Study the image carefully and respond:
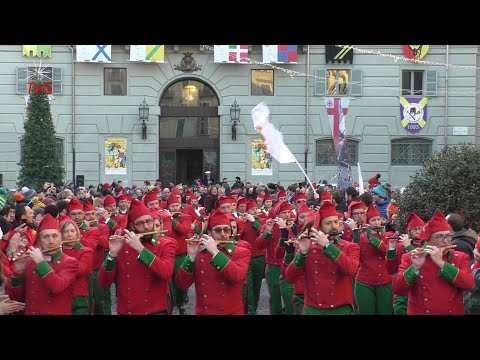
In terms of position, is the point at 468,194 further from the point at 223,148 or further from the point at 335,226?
the point at 223,148

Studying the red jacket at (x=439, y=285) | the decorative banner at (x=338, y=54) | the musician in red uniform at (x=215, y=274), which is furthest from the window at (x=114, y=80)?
the red jacket at (x=439, y=285)

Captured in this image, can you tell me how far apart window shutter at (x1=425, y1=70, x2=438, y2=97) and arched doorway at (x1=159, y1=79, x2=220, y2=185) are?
941 centimetres

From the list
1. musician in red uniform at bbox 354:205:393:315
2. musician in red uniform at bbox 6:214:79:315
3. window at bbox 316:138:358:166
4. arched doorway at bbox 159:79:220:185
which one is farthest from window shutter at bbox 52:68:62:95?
musician in red uniform at bbox 6:214:79:315

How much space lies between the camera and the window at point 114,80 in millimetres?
32531

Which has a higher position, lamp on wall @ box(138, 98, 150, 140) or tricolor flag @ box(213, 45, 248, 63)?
tricolor flag @ box(213, 45, 248, 63)

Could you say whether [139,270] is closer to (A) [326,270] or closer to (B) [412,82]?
(A) [326,270]

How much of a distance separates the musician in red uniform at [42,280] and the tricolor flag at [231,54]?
1014 inches

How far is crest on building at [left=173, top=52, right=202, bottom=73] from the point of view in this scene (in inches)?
1284

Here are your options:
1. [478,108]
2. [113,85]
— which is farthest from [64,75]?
[478,108]

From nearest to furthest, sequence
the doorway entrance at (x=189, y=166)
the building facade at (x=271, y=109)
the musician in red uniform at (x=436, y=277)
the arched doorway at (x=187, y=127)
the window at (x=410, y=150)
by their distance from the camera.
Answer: the musician in red uniform at (x=436, y=277) < the building facade at (x=271, y=109) < the window at (x=410, y=150) < the arched doorway at (x=187, y=127) < the doorway entrance at (x=189, y=166)

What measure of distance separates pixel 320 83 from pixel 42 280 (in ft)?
88.8

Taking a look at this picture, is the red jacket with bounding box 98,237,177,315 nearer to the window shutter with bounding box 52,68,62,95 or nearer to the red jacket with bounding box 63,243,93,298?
the red jacket with bounding box 63,243,93,298

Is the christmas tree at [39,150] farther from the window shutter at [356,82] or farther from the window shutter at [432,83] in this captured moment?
the window shutter at [432,83]

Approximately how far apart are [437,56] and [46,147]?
17156 mm
